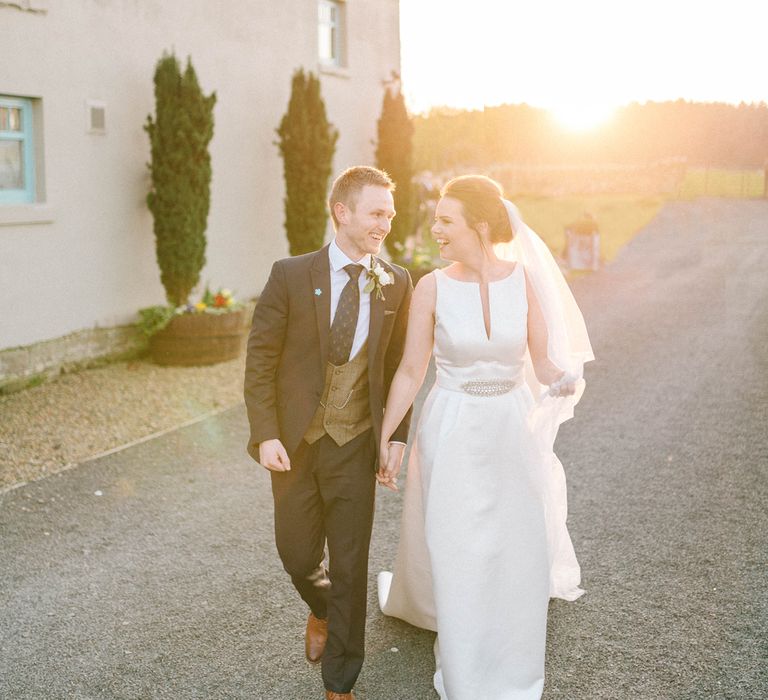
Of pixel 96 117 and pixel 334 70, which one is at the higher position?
pixel 334 70

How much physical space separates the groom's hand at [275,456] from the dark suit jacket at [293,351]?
36 millimetres

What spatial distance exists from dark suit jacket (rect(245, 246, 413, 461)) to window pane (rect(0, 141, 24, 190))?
267 inches

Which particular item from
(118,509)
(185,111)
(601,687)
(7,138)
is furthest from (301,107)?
(601,687)

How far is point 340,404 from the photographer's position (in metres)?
3.59

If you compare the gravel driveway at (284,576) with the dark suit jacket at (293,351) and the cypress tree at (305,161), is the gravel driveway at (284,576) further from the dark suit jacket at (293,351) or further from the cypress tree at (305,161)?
the cypress tree at (305,161)

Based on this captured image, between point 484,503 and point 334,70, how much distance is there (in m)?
12.4

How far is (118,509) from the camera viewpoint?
→ 581 centimetres

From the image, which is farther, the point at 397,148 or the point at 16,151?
the point at 397,148

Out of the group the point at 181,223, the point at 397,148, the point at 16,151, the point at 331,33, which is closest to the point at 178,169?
the point at 181,223

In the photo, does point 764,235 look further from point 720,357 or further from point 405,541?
point 405,541

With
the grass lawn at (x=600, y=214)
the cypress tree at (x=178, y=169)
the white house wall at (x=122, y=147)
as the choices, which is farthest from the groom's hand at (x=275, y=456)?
the grass lawn at (x=600, y=214)

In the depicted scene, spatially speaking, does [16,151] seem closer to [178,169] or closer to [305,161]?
[178,169]

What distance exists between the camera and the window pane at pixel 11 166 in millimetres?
9195

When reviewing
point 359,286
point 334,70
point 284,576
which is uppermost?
point 334,70
